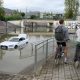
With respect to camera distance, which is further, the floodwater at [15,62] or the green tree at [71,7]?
the green tree at [71,7]

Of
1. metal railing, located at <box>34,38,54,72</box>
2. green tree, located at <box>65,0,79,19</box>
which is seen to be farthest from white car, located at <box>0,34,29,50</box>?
green tree, located at <box>65,0,79,19</box>

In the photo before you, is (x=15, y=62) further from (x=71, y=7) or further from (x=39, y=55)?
(x=71, y=7)

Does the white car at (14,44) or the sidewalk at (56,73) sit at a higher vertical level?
the sidewalk at (56,73)

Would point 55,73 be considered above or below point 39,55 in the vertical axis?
below

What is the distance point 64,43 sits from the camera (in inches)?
485

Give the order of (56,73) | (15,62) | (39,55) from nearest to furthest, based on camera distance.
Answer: (56,73), (39,55), (15,62)

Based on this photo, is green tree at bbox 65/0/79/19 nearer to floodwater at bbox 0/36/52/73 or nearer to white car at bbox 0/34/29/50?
white car at bbox 0/34/29/50

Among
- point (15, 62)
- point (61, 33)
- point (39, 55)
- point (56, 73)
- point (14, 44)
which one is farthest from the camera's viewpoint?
point (14, 44)

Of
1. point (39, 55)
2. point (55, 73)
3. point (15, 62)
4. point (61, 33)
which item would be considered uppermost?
point (61, 33)

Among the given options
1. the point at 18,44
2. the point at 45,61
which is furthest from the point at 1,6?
the point at 45,61

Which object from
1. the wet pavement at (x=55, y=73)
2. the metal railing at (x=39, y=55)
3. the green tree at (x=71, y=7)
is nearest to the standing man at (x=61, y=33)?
the metal railing at (x=39, y=55)

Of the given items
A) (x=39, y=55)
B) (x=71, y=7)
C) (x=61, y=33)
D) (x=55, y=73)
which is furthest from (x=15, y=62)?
(x=71, y=7)

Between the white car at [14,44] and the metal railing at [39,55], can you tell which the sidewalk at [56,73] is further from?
the white car at [14,44]

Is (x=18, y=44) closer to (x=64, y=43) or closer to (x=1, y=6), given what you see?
(x=64, y=43)
